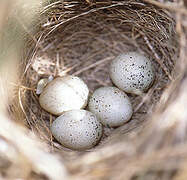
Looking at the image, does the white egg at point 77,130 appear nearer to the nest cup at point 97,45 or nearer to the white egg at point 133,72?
the nest cup at point 97,45

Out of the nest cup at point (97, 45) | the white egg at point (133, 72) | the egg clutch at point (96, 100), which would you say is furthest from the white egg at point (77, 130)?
the white egg at point (133, 72)

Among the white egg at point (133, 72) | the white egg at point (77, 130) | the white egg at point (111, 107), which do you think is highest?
the white egg at point (133, 72)

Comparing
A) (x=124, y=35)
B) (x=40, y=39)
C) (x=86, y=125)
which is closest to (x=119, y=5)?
(x=124, y=35)

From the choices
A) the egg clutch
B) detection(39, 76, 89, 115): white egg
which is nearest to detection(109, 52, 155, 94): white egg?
the egg clutch

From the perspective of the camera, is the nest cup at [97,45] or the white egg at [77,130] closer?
the white egg at [77,130]

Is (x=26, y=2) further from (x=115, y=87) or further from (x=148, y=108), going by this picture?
(x=148, y=108)

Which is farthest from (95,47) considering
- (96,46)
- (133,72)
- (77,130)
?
(77,130)

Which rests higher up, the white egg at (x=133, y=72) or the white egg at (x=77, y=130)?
the white egg at (x=133, y=72)

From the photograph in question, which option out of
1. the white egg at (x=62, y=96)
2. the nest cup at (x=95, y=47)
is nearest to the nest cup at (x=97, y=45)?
the nest cup at (x=95, y=47)
